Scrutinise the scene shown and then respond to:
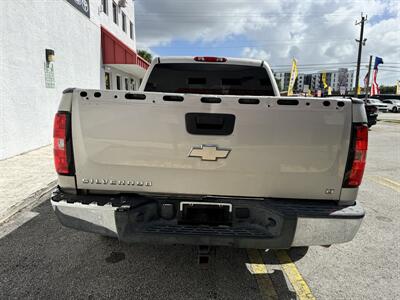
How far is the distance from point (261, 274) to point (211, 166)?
1311 millimetres

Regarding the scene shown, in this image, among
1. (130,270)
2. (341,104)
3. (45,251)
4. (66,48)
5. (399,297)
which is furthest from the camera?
(66,48)

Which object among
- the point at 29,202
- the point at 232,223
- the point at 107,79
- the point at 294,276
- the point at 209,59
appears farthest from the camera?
the point at 107,79

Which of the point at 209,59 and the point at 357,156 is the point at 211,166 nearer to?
the point at 357,156

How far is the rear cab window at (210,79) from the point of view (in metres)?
4.27

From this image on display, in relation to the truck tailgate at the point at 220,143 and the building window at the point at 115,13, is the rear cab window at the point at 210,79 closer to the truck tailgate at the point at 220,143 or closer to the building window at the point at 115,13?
the truck tailgate at the point at 220,143

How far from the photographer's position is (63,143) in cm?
227

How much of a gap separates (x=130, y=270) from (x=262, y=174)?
161 centimetres

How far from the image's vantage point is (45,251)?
125 inches

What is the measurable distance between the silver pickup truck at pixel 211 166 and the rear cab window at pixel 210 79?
7.10ft

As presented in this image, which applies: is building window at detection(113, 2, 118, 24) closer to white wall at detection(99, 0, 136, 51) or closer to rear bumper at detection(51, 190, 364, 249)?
white wall at detection(99, 0, 136, 51)

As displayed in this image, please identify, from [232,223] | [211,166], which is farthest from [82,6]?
[232,223]

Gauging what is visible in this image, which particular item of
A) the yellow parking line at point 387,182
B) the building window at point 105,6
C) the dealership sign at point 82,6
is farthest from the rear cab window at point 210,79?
the building window at point 105,6

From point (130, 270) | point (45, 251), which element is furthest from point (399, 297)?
point (45, 251)

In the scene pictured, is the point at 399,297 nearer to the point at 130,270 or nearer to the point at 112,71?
the point at 130,270
